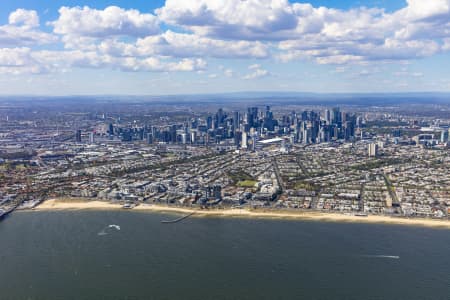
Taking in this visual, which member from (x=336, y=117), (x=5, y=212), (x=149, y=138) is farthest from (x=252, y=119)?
(x=5, y=212)

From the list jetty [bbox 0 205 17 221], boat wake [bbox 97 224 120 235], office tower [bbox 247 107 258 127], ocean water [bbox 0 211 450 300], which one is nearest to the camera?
ocean water [bbox 0 211 450 300]

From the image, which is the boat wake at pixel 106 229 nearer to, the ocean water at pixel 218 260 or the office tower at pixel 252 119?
the ocean water at pixel 218 260

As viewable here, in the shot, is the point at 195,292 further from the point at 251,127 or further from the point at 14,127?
the point at 14,127

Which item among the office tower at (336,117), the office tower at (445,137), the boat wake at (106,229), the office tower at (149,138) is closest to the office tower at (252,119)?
the office tower at (336,117)

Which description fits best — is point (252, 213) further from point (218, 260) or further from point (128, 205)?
point (128, 205)

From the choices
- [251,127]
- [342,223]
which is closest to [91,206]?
[342,223]

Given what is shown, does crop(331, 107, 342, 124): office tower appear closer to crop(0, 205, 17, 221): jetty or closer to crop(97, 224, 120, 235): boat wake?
crop(97, 224, 120, 235): boat wake

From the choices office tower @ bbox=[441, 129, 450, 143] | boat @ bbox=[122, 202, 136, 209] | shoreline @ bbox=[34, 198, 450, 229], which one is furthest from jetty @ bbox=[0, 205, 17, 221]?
office tower @ bbox=[441, 129, 450, 143]
